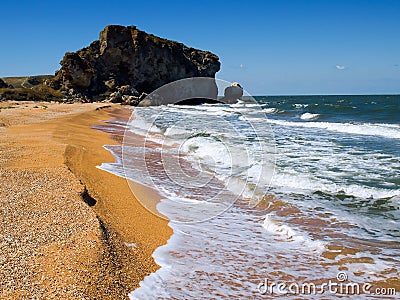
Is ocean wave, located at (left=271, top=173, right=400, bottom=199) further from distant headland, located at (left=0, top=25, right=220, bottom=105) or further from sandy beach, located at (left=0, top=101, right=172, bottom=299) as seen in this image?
distant headland, located at (left=0, top=25, right=220, bottom=105)

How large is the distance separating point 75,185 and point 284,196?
13.0 feet

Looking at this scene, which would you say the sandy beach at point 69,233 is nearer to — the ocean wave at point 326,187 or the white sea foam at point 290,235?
the white sea foam at point 290,235

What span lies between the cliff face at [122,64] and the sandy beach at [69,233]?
145ft

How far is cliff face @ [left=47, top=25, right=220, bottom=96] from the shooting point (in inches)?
1900

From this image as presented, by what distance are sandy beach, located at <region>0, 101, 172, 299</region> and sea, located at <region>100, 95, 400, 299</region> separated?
0.28 meters

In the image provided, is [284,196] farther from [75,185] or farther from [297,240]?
[75,185]

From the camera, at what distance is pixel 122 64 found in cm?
5631

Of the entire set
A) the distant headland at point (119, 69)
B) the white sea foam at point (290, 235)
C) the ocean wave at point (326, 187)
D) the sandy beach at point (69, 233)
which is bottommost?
the white sea foam at point (290, 235)

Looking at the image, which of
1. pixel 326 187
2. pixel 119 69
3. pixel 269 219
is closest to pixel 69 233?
pixel 269 219

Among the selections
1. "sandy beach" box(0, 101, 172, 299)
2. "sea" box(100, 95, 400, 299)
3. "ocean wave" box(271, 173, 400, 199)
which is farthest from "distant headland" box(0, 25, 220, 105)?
"ocean wave" box(271, 173, 400, 199)

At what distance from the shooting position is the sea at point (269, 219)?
3830 mm

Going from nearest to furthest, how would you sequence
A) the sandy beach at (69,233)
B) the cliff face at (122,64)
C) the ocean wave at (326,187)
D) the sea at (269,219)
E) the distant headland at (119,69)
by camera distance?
the sandy beach at (69,233)
the sea at (269,219)
the ocean wave at (326,187)
the distant headland at (119,69)
the cliff face at (122,64)

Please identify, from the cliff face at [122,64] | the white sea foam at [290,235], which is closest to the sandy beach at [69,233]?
the white sea foam at [290,235]

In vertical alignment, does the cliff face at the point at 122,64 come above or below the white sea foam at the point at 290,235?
above
